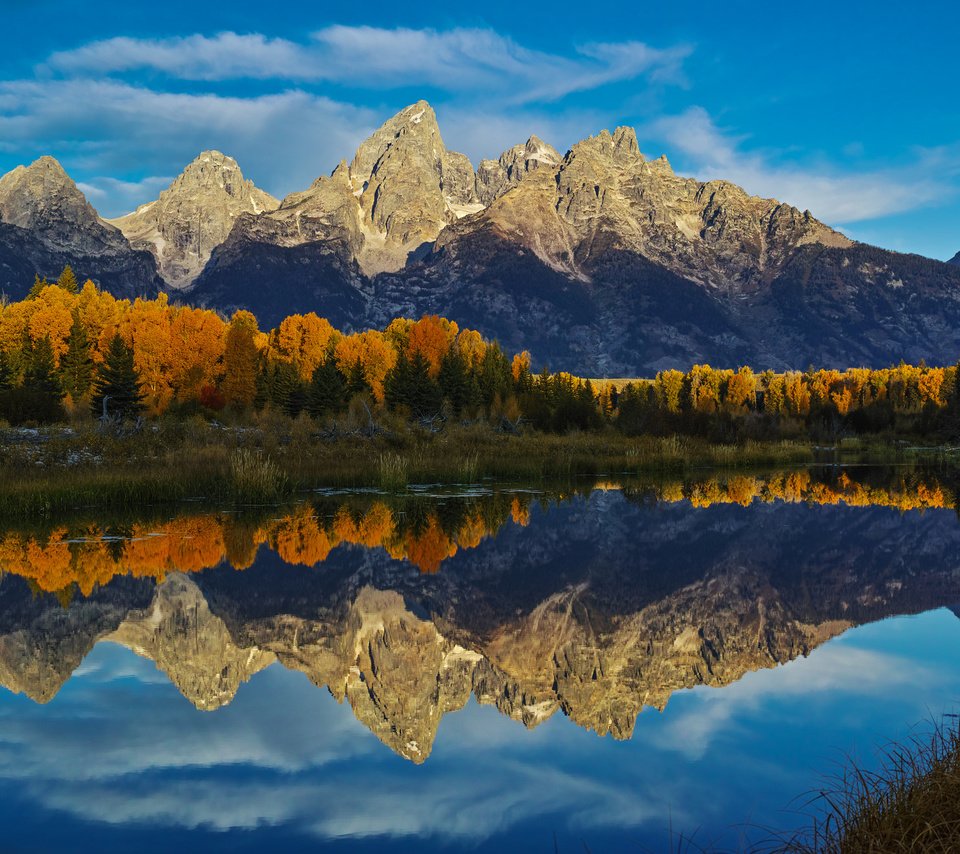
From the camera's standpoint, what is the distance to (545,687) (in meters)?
10.8

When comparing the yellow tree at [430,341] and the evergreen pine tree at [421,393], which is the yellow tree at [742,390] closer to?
the yellow tree at [430,341]

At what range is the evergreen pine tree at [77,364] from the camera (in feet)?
252

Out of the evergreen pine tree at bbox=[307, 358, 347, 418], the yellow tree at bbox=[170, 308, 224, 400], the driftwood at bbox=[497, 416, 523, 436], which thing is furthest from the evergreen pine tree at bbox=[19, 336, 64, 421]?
the driftwood at bbox=[497, 416, 523, 436]

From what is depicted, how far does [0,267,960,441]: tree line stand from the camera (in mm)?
66625

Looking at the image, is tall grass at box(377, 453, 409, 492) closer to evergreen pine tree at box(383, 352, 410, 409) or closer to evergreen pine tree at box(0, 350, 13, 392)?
evergreen pine tree at box(0, 350, 13, 392)

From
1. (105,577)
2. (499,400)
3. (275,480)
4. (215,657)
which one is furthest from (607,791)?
(499,400)

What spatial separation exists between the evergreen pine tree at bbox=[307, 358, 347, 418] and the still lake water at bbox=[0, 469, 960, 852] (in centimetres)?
5050

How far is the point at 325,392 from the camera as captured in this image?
75875 mm

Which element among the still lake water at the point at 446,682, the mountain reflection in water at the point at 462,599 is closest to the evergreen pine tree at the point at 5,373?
the mountain reflection in water at the point at 462,599

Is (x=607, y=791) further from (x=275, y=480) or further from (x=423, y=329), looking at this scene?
(x=423, y=329)

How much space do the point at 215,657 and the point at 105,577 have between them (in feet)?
20.5

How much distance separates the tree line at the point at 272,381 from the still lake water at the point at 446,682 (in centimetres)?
4033

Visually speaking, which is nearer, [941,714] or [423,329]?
[941,714]

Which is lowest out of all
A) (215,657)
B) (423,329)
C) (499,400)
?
(215,657)
